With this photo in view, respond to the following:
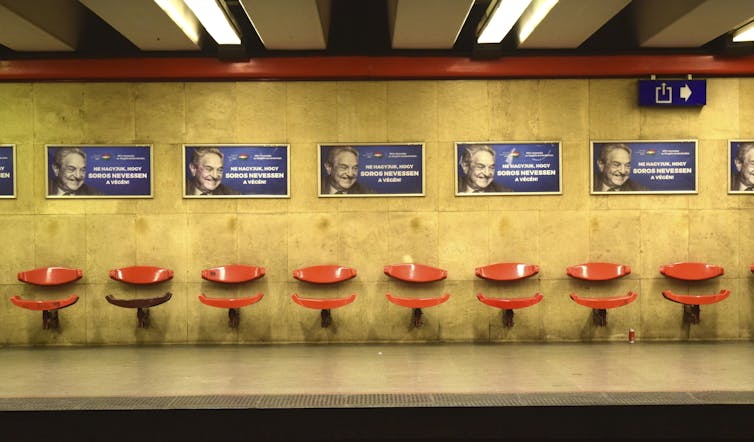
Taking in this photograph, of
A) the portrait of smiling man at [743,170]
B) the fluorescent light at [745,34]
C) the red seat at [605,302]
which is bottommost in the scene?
the red seat at [605,302]

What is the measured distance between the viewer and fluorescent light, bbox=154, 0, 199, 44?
4.57 meters

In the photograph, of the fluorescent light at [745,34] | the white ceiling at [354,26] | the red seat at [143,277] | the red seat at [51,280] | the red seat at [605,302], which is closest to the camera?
the white ceiling at [354,26]

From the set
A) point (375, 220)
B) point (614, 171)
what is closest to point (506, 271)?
point (375, 220)

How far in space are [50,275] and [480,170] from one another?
186 inches

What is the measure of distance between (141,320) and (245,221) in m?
1.47

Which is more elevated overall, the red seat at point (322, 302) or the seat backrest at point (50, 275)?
the seat backrest at point (50, 275)

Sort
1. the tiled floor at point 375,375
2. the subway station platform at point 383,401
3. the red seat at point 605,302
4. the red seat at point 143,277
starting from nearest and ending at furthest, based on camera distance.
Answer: the subway station platform at point 383,401 → the tiled floor at point 375,375 → the red seat at point 605,302 → the red seat at point 143,277

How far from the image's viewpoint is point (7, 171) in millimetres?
5809

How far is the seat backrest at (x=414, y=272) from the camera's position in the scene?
564 centimetres

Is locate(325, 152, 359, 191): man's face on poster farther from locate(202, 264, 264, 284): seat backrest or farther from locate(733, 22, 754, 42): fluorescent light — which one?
locate(733, 22, 754, 42): fluorescent light

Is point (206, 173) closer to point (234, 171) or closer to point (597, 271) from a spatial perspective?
point (234, 171)

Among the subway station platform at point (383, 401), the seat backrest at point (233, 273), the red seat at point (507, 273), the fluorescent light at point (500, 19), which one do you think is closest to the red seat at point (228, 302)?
the seat backrest at point (233, 273)

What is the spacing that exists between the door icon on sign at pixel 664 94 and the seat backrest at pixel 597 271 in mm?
1826

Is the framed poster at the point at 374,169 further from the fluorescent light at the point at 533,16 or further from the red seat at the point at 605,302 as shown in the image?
the red seat at the point at 605,302
